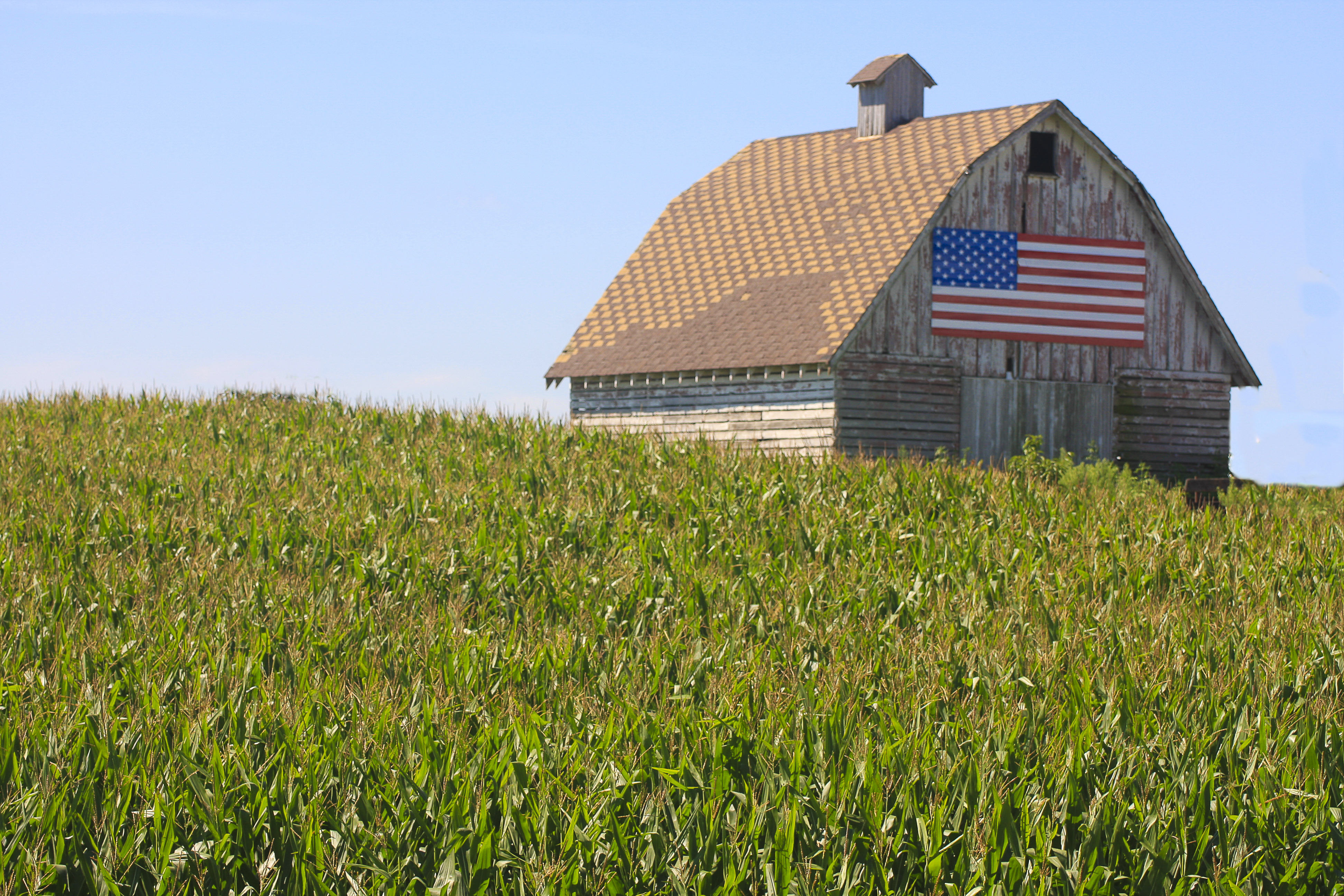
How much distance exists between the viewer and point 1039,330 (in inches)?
874

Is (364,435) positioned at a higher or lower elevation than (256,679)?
higher

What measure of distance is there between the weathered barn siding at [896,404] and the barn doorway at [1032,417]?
13.1 inches

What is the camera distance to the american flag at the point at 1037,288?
22.0 metres

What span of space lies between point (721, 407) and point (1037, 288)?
20.3 ft

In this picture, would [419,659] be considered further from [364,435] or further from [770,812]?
[364,435]

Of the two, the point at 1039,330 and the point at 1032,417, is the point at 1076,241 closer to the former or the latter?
the point at 1039,330

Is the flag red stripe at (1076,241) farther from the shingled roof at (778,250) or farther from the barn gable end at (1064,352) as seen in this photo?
the shingled roof at (778,250)

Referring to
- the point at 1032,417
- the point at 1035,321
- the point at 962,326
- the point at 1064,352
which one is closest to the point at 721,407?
the point at 962,326

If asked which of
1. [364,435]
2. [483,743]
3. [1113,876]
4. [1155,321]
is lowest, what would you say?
[1113,876]

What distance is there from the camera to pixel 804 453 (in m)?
21.6

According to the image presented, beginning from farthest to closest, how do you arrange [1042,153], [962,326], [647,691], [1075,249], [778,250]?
Result: [778,250]
[1042,153]
[1075,249]
[962,326]
[647,691]

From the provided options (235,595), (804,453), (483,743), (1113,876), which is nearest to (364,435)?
(804,453)

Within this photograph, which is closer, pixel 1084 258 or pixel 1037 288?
pixel 1037 288

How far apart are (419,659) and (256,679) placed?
0.99 meters
